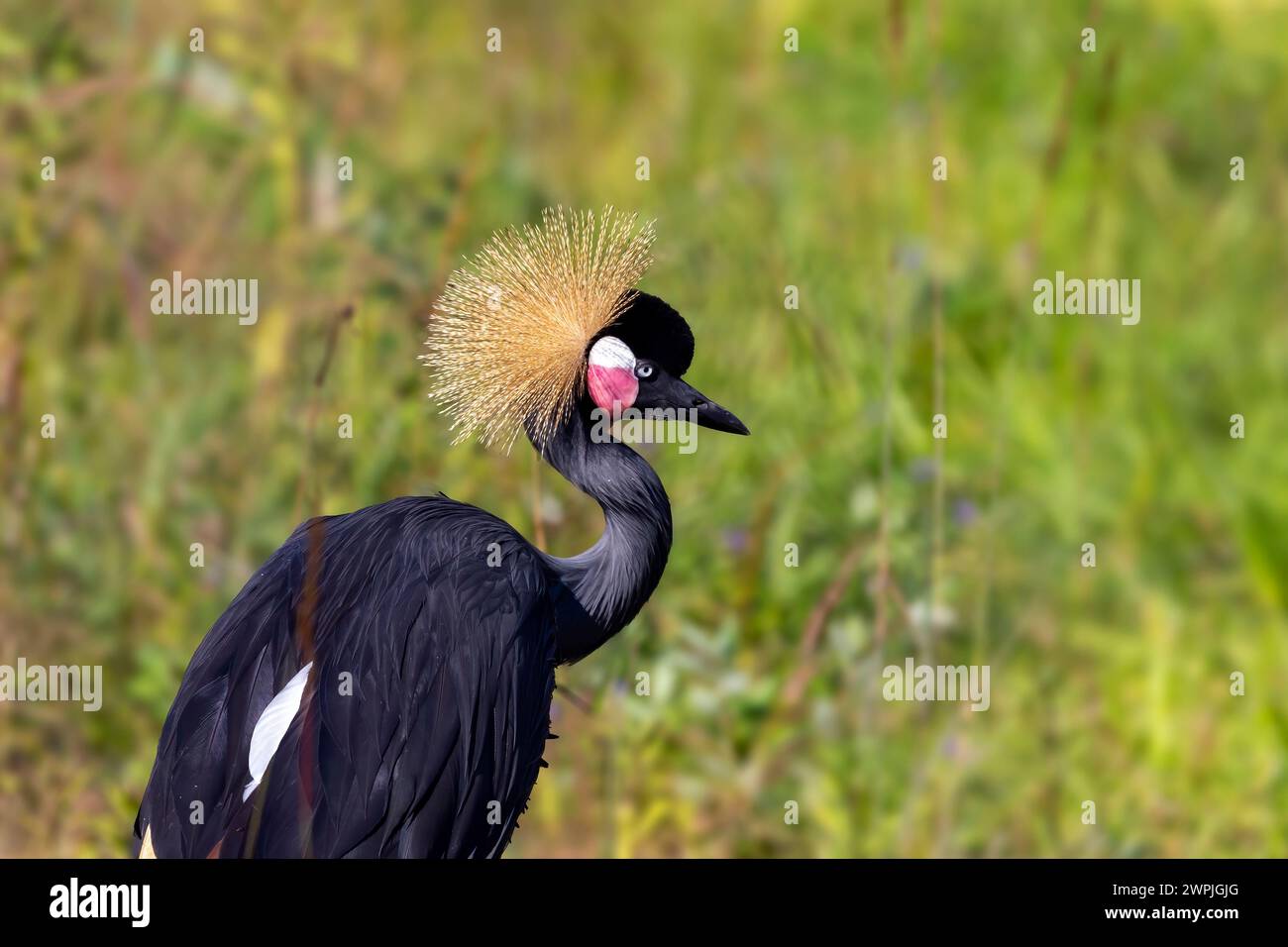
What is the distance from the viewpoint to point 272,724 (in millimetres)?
2400

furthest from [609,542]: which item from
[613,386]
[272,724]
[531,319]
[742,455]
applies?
[742,455]

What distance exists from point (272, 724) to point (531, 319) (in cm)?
74

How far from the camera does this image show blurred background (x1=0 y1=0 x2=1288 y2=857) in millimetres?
3330

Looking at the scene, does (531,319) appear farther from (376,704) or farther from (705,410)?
(376,704)

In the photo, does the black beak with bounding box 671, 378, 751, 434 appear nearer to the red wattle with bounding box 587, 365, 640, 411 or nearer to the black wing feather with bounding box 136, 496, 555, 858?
the red wattle with bounding box 587, 365, 640, 411

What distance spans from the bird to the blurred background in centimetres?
16

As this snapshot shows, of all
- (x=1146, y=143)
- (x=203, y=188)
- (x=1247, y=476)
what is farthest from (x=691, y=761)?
(x=1146, y=143)

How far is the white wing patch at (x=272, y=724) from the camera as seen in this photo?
7.78ft

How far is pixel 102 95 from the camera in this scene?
430 cm

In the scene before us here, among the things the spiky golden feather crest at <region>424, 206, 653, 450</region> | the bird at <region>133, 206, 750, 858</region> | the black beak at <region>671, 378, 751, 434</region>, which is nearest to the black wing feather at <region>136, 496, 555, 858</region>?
the bird at <region>133, 206, 750, 858</region>

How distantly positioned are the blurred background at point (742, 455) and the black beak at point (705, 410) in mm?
289
